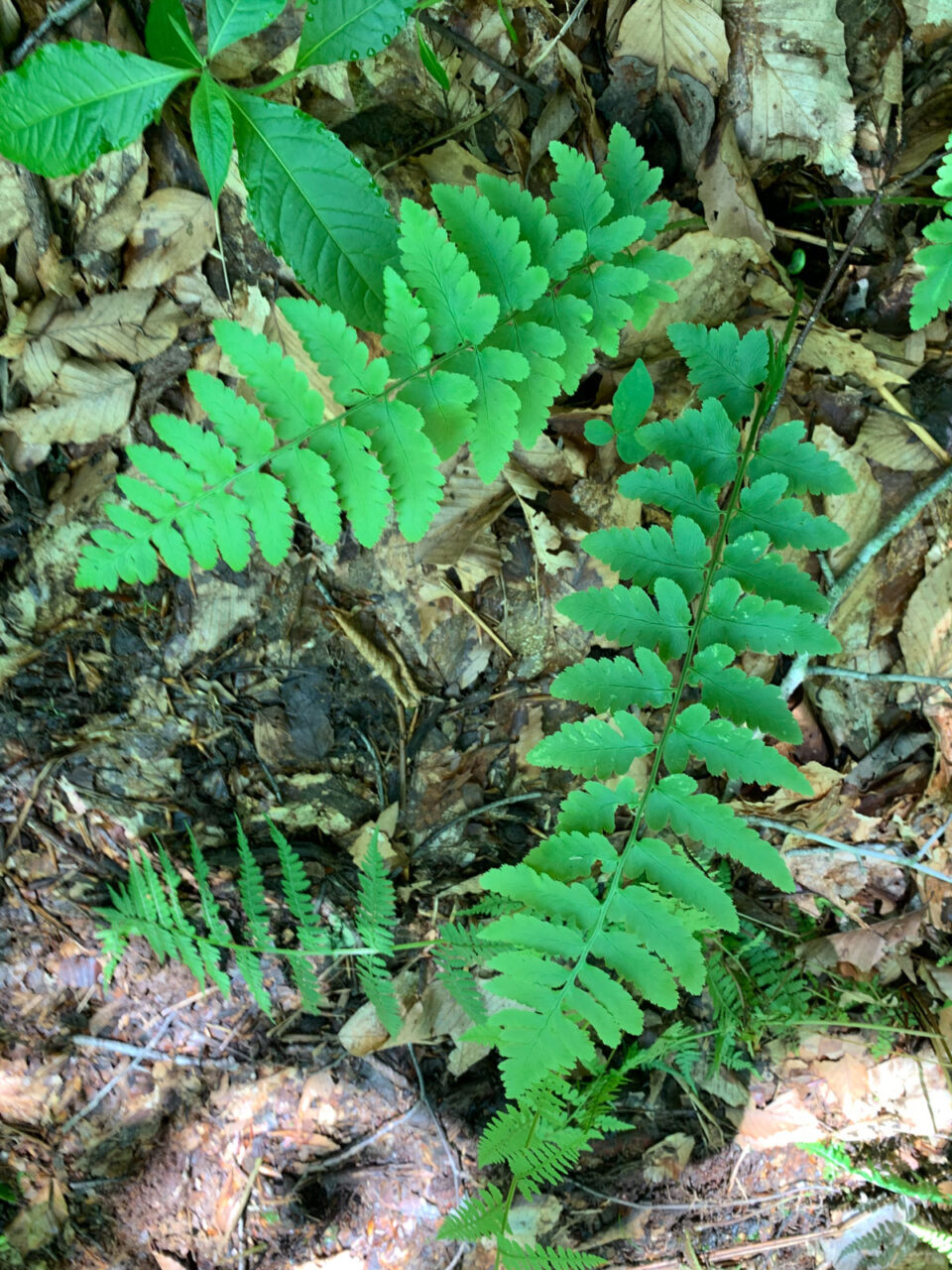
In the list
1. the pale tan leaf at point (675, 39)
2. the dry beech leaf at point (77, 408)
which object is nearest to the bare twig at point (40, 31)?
the dry beech leaf at point (77, 408)

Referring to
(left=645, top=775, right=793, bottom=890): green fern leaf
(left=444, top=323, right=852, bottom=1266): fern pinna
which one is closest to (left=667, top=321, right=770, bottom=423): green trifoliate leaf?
(left=444, top=323, right=852, bottom=1266): fern pinna

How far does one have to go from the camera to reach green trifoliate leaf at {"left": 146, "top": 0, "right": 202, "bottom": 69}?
1929 millimetres

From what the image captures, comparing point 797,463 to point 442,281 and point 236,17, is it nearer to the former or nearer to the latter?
point 442,281

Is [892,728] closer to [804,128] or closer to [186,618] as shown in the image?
[804,128]

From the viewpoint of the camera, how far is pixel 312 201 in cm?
195

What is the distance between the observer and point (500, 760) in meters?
2.96

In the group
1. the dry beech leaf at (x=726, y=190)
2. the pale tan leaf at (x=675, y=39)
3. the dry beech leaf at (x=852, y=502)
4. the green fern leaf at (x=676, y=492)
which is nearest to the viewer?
the green fern leaf at (x=676, y=492)

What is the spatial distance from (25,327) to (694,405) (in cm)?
214

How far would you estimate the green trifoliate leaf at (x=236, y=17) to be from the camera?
1874 millimetres

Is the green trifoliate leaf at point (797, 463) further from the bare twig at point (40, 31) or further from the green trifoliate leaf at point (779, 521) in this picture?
the bare twig at point (40, 31)

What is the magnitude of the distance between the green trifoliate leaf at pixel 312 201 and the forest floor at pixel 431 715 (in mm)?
566

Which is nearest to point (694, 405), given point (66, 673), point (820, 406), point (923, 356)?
point (820, 406)

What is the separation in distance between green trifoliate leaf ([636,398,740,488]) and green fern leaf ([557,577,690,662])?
407 mm

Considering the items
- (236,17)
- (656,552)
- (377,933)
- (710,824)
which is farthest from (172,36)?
(377,933)
